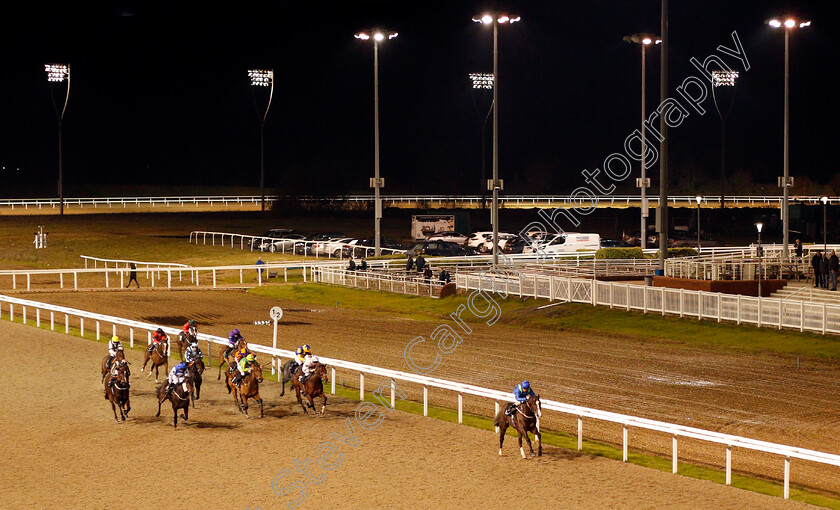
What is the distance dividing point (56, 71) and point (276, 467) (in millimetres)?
61158

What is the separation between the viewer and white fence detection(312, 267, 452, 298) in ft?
99.9

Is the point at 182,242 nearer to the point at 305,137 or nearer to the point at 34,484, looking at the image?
the point at 34,484

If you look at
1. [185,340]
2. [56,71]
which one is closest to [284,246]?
[185,340]

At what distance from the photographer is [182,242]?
1902 inches

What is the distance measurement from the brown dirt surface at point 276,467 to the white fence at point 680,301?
34.7 feet

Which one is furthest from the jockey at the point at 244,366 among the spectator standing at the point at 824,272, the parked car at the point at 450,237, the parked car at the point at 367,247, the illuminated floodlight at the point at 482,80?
the illuminated floodlight at the point at 482,80

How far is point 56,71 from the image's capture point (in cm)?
6556

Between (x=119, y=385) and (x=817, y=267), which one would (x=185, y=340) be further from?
(x=817, y=267)

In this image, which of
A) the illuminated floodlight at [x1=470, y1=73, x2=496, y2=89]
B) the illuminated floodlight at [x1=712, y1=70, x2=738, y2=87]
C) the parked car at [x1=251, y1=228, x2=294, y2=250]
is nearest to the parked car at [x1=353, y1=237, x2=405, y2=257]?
the parked car at [x1=251, y1=228, x2=294, y2=250]

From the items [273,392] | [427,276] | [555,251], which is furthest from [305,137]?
[273,392]

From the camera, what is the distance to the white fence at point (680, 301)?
20453mm

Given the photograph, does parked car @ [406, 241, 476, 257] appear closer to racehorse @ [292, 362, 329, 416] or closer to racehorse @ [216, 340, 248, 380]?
racehorse @ [216, 340, 248, 380]

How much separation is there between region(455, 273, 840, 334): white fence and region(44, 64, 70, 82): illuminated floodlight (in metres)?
46.4

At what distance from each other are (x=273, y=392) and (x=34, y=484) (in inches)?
223
